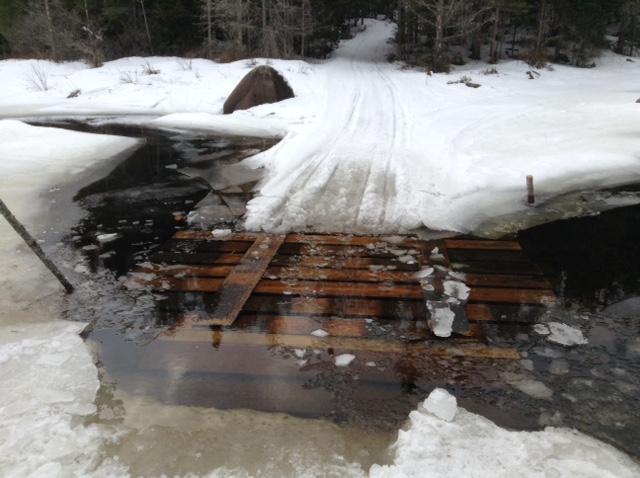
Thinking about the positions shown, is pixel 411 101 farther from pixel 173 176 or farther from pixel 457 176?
pixel 173 176

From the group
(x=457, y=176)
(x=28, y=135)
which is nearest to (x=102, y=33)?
(x=28, y=135)

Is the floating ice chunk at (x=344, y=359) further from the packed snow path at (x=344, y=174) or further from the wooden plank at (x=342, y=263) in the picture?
the packed snow path at (x=344, y=174)

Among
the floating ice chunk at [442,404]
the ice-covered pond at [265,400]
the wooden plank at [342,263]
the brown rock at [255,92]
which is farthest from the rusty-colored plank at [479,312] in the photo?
the brown rock at [255,92]

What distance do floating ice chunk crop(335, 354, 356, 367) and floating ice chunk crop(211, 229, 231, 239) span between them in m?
2.47

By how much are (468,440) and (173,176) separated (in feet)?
20.3

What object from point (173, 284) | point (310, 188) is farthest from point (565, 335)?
point (310, 188)

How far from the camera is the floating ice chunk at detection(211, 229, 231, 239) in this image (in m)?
5.12

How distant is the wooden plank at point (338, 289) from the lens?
392cm

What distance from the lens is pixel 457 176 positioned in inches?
255

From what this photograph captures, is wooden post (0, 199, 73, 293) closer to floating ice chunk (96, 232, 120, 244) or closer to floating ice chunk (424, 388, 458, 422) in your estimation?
floating ice chunk (96, 232, 120, 244)

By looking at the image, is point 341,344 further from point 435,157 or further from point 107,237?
point 435,157

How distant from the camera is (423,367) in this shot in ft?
10.2

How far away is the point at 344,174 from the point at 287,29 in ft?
54.1

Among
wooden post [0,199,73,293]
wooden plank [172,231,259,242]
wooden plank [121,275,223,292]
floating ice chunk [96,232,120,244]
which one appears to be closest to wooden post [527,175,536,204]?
wooden plank [172,231,259,242]
